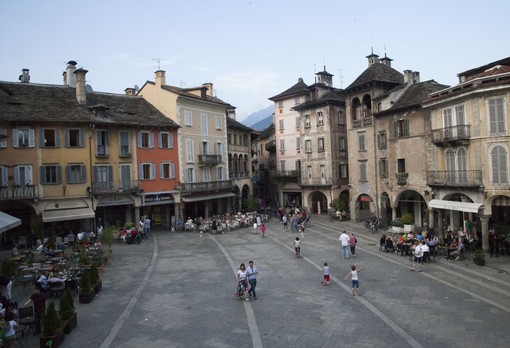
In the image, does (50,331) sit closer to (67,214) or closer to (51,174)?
(67,214)

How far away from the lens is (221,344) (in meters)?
Result: 13.2

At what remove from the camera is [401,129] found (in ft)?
121

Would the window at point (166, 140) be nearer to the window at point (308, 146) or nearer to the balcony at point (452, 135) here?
the window at point (308, 146)

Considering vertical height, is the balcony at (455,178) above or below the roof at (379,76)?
below

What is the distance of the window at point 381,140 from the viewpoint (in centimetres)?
3887

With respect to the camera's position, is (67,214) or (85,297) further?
(67,214)

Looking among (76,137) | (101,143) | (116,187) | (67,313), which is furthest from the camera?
(116,187)

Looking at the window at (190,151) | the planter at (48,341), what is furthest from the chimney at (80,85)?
the planter at (48,341)

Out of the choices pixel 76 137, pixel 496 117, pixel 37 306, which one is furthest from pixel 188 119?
pixel 37 306

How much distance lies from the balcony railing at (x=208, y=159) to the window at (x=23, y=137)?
17146mm

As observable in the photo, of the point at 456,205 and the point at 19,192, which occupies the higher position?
the point at 19,192

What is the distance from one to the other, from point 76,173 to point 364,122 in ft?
91.3

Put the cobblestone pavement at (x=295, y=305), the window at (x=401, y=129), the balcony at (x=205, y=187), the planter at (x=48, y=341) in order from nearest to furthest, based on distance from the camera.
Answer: the planter at (x=48, y=341)
the cobblestone pavement at (x=295, y=305)
the window at (x=401, y=129)
the balcony at (x=205, y=187)

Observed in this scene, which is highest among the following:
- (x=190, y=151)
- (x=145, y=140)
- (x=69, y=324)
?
(x=145, y=140)
